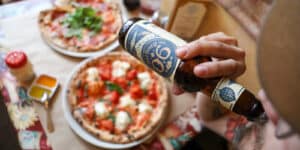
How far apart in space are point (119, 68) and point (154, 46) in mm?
462

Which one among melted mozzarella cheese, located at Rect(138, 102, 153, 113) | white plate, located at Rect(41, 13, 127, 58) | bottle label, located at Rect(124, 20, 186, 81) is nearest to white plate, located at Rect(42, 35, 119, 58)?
white plate, located at Rect(41, 13, 127, 58)

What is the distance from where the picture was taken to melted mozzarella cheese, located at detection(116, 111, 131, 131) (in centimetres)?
101

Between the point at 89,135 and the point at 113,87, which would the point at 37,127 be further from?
the point at 113,87

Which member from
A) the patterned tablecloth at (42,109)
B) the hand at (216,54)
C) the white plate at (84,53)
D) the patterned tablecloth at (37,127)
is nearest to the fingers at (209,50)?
the hand at (216,54)

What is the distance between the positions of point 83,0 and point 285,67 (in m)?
1.11

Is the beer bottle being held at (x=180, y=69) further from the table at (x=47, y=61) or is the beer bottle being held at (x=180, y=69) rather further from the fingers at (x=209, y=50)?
the table at (x=47, y=61)

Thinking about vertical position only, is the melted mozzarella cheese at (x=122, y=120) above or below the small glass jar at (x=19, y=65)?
below

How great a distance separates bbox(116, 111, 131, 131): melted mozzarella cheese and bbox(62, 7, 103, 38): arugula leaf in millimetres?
383

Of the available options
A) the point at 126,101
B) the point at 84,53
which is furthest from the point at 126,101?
the point at 84,53

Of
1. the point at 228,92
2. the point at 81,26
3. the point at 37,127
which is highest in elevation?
the point at 228,92

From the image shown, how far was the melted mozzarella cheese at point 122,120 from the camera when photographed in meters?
1.01

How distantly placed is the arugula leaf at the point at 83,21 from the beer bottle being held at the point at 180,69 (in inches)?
22.1

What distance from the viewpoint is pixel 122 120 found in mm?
1015

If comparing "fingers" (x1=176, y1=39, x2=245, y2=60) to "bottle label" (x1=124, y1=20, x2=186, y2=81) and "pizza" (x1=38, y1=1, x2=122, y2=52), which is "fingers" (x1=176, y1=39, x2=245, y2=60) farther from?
"pizza" (x1=38, y1=1, x2=122, y2=52)
